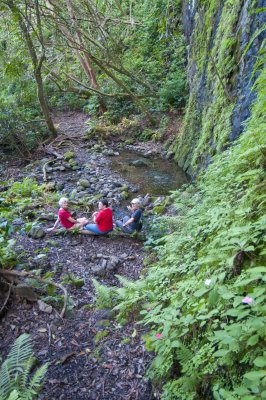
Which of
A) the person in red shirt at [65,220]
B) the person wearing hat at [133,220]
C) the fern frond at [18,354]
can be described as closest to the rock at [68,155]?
the person in red shirt at [65,220]

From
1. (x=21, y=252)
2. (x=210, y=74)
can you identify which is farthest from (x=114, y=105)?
(x=21, y=252)

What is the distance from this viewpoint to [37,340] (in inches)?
148

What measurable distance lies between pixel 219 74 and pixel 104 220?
4.52 meters

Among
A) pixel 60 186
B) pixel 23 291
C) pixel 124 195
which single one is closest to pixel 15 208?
pixel 60 186

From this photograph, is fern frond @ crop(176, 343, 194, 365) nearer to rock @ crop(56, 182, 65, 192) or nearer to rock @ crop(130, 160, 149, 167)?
rock @ crop(56, 182, 65, 192)

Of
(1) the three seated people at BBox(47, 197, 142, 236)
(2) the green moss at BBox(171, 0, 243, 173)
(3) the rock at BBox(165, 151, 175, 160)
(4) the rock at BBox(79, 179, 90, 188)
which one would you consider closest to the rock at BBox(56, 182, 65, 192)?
(4) the rock at BBox(79, 179, 90, 188)

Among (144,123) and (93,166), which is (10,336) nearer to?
(93,166)

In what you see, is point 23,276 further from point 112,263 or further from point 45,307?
point 112,263

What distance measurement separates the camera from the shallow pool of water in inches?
392

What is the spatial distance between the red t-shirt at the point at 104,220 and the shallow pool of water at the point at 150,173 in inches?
120

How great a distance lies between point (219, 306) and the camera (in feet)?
6.95

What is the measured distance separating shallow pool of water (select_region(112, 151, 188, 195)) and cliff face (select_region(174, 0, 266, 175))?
1.52 feet

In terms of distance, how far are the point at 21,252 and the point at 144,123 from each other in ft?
34.4

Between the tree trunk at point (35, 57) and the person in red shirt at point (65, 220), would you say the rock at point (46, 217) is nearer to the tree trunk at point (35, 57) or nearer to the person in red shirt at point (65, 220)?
the person in red shirt at point (65, 220)
